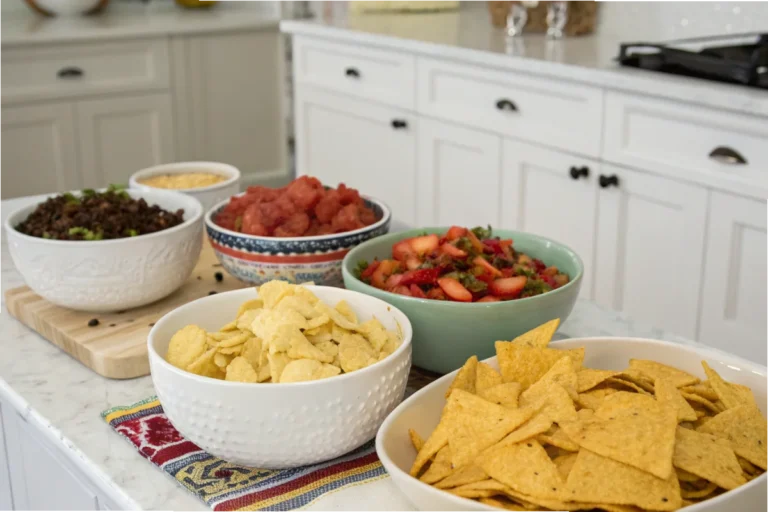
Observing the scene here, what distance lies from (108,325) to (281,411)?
1.62 feet

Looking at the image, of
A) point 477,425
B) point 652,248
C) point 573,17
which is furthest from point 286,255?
point 573,17

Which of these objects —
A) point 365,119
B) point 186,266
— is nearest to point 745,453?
point 186,266

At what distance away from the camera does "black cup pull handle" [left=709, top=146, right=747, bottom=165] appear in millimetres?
2023

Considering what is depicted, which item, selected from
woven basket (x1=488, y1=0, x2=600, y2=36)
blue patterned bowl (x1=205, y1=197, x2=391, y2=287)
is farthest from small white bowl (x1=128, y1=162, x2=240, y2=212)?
woven basket (x1=488, y1=0, x2=600, y2=36)

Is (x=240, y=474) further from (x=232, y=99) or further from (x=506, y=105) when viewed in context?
(x=232, y=99)

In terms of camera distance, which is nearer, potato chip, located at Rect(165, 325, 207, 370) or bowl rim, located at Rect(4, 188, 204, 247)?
potato chip, located at Rect(165, 325, 207, 370)

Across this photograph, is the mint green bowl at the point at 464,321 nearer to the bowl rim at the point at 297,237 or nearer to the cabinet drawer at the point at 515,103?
the bowl rim at the point at 297,237

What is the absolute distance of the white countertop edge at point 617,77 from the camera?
6.48ft

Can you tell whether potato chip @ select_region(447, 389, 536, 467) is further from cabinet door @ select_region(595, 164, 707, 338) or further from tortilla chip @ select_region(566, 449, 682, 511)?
cabinet door @ select_region(595, 164, 707, 338)

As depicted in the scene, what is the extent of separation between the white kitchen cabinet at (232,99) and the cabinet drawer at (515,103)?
1568 millimetres

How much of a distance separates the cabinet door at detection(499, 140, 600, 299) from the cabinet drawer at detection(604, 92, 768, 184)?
14 cm

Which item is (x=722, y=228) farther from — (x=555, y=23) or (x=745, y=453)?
(x=745, y=453)

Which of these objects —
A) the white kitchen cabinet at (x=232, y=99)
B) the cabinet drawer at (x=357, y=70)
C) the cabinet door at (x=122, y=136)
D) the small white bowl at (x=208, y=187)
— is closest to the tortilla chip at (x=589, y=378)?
the small white bowl at (x=208, y=187)

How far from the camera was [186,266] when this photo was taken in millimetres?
1366
